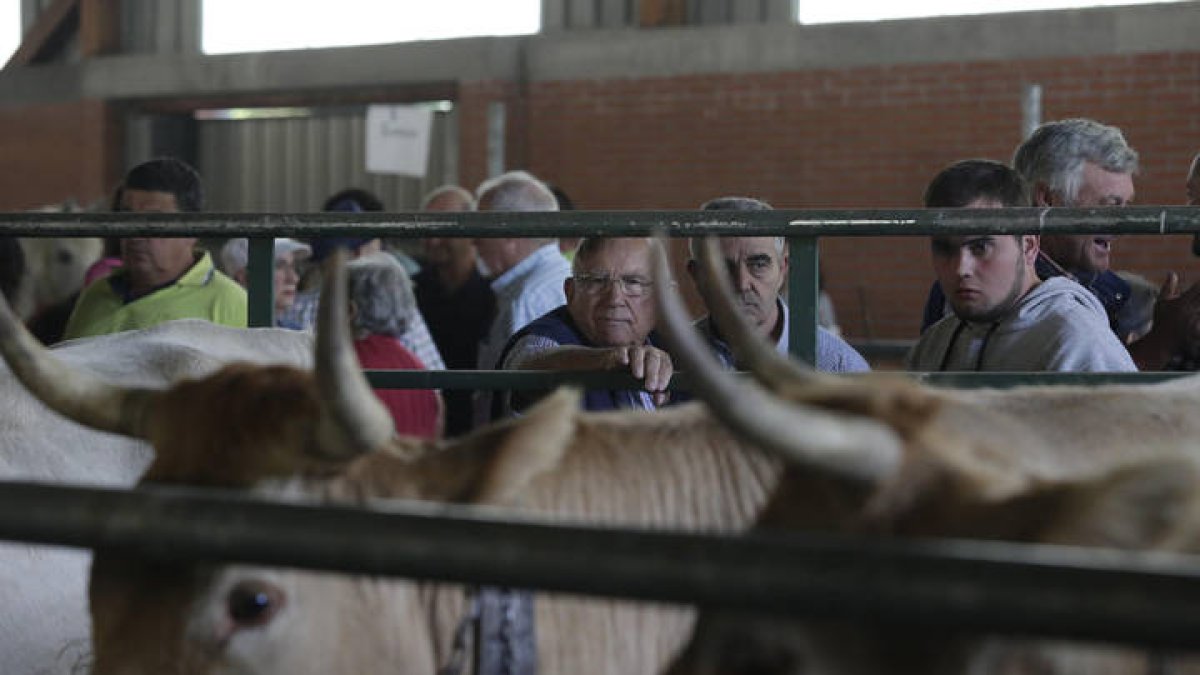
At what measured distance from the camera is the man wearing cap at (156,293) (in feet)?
16.4

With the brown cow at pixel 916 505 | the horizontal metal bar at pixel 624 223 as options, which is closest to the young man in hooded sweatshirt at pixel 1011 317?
the horizontal metal bar at pixel 624 223

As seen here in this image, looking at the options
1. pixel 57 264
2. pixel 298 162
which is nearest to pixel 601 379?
pixel 57 264

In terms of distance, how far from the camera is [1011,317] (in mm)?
3678

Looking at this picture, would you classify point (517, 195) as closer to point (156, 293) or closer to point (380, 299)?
point (380, 299)

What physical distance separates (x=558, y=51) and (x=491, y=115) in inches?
28.0

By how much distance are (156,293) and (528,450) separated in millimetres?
3128

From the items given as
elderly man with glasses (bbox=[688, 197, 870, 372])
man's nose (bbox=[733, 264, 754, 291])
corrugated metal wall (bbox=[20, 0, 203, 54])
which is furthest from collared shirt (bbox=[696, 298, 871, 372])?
corrugated metal wall (bbox=[20, 0, 203, 54])

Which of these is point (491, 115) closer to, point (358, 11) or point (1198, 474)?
point (358, 11)

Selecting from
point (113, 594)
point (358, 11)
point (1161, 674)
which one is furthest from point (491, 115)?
point (1161, 674)

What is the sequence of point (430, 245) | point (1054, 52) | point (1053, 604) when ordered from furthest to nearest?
point (1054, 52)
point (430, 245)
point (1053, 604)

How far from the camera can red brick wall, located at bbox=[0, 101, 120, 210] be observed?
14.3 m

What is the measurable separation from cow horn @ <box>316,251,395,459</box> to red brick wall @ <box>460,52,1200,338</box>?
30.5 ft

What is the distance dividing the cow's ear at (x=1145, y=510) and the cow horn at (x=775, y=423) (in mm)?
181

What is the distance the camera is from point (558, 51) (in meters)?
12.5
